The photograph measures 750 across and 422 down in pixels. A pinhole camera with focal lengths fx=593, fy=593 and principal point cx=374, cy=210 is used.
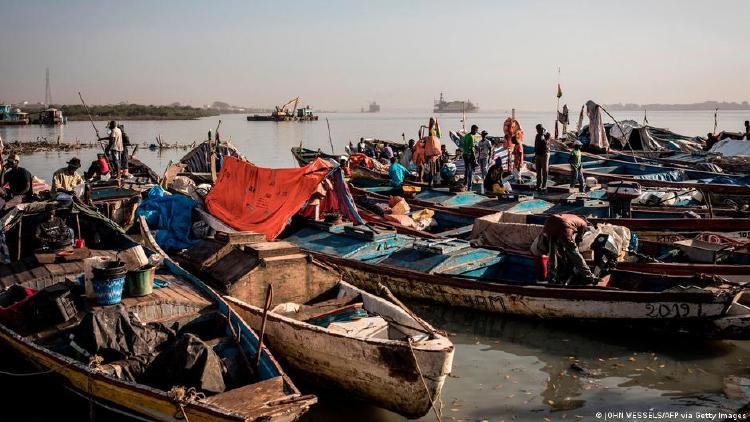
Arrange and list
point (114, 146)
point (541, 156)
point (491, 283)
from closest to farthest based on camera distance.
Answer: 1. point (491, 283)
2. point (541, 156)
3. point (114, 146)

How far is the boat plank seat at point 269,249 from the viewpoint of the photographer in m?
8.55

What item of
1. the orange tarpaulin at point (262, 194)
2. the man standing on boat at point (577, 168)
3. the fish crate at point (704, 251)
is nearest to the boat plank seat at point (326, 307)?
the orange tarpaulin at point (262, 194)

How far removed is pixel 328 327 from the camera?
24.6 ft

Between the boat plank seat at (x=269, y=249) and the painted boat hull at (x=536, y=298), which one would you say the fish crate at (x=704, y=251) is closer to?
the painted boat hull at (x=536, y=298)

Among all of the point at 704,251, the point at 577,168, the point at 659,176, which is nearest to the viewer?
the point at 704,251

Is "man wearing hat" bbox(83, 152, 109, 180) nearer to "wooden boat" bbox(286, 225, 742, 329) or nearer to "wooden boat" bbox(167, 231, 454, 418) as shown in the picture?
"wooden boat" bbox(286, 225, 742, 329)

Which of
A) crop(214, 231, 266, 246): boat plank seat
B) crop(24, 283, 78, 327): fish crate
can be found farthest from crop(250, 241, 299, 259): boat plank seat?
crop(24, 283, 78, 327): fish crate

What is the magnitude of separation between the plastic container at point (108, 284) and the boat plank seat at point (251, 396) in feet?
7.31

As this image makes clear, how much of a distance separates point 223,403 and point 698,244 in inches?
383

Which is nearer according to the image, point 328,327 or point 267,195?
point 328,327

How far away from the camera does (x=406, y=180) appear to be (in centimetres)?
1984

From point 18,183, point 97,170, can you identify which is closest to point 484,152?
point 97,170

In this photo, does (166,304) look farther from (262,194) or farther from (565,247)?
(565,247)

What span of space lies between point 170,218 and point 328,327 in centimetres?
796
